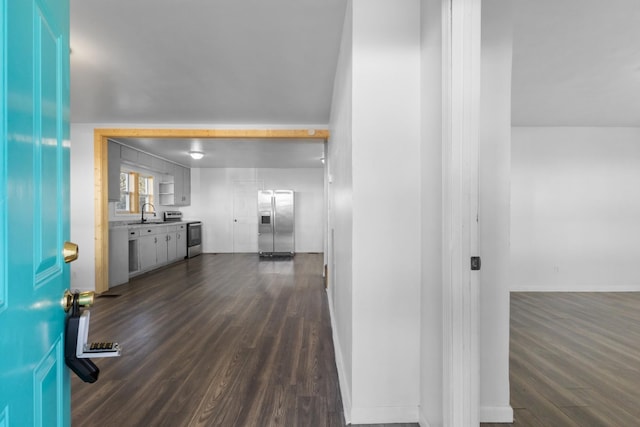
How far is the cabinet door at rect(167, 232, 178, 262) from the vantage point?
21.9 feet

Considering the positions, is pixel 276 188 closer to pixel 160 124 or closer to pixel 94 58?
pixel 160 124

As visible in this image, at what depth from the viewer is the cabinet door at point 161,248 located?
20.3 ft

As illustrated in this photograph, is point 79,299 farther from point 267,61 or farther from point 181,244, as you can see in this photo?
point 181,244

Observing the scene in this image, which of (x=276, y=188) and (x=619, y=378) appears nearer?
(x=619, y=378)

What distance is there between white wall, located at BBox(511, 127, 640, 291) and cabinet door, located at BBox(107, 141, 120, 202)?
20.3 ft

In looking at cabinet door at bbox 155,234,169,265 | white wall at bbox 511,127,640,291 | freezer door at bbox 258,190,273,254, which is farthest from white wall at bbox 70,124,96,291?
white wall at bbox 511,127,640,291

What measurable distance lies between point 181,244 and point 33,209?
7.27m

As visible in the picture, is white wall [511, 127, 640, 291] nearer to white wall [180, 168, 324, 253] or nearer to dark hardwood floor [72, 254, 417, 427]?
dark hardwood floor [72, 254, 417, 427]

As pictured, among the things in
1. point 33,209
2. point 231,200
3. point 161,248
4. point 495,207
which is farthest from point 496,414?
point 231,200

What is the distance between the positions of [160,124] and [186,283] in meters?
2.57

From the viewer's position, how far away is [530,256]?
457 cm

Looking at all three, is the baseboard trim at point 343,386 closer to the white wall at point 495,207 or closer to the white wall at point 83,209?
the white wall at point 495,207

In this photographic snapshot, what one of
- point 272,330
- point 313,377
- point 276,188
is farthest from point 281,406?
point 276,188

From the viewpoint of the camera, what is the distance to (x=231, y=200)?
28.3 feet
